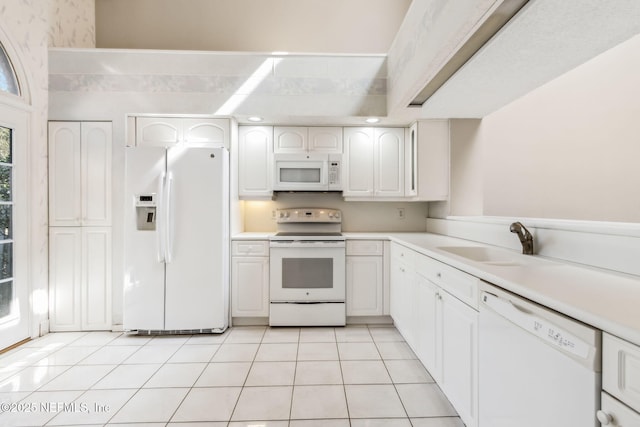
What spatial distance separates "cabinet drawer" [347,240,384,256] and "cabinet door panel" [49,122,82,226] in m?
2.67

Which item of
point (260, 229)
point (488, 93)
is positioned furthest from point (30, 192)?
point (488, 93)

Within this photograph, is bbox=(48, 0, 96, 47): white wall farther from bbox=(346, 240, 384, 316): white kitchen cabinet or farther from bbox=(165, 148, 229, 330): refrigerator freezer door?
bbox=(346, 240, 384, 316): white kitchen cabinet

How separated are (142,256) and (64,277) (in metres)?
0.85

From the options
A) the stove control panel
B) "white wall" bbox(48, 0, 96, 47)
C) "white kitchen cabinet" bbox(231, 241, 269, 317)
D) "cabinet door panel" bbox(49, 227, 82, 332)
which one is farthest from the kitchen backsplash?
"white wall" bbox(48, 0, 96, 47)

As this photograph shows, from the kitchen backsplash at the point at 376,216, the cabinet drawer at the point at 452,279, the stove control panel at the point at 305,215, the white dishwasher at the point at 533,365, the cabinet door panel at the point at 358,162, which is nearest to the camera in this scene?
the white dishwasher at the point at 533,365

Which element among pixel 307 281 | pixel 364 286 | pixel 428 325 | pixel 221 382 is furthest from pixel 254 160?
pixel 428 325

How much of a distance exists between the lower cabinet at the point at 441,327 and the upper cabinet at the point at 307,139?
4.56ft

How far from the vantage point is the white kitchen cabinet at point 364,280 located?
3.15 meters

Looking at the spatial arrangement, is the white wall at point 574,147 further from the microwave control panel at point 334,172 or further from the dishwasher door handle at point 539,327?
the dishwasher door handle at point 539,327

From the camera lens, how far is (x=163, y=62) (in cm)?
304

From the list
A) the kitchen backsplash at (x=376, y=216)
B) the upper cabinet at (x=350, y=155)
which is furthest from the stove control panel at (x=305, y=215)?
the upper cabinet at (x=350, y=155)

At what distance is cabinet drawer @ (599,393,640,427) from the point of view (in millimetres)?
717

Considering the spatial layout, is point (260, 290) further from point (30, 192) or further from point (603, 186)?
point (603, 186)

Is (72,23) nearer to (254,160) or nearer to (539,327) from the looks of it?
(254,160)
